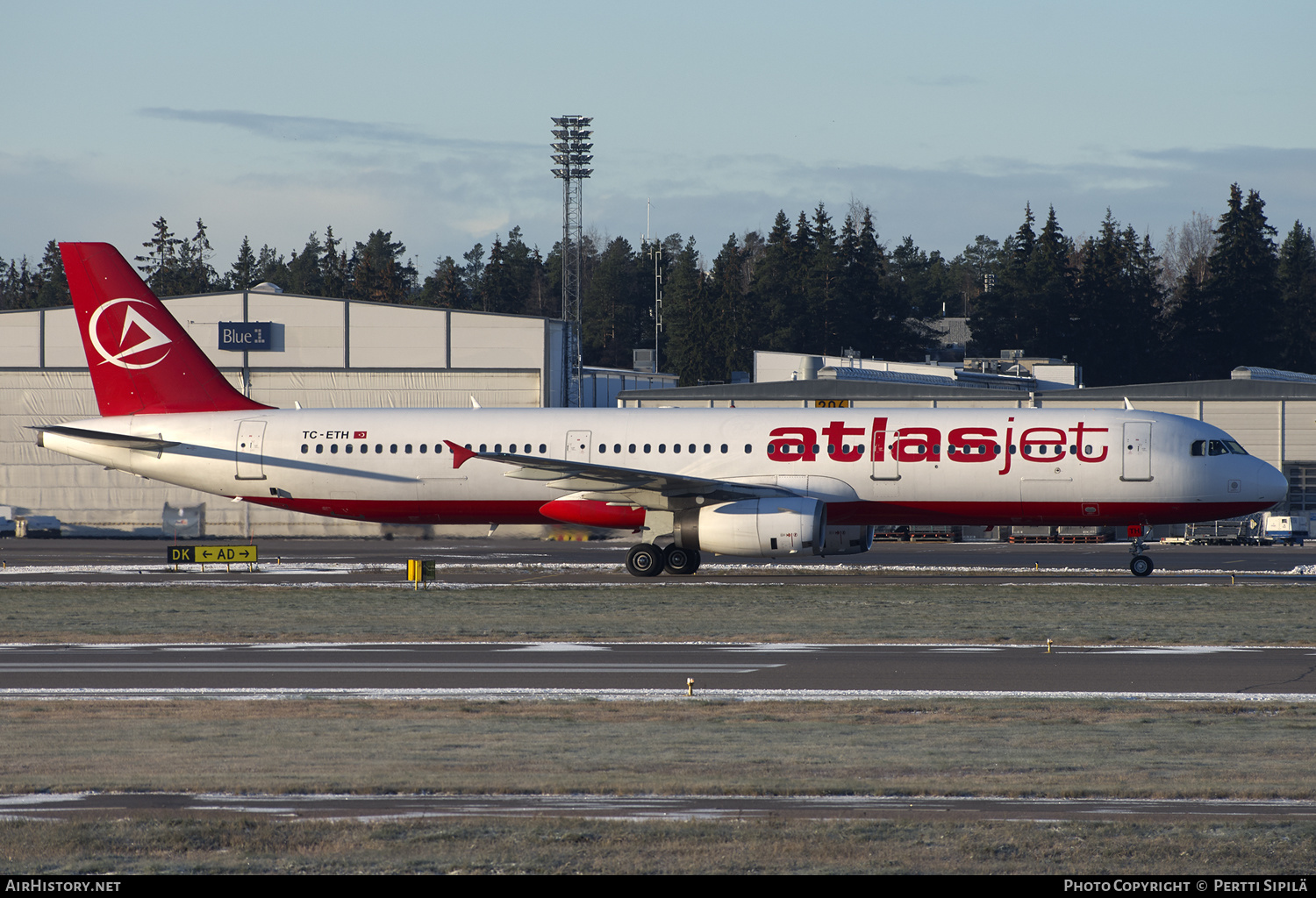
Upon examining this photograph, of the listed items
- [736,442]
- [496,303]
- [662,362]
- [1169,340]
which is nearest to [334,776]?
[736,442]

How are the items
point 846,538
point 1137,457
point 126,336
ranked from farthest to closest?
point 126,336, point 846,538, point 1137,457

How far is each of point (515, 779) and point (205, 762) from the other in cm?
307

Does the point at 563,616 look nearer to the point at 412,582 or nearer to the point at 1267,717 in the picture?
the point at 412,582

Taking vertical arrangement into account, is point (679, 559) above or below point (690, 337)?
below

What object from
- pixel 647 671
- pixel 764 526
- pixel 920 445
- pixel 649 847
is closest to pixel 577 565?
pixel 764 526

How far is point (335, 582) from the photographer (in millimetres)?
34594

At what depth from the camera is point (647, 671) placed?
63.6ft

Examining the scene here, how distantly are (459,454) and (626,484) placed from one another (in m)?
4.94

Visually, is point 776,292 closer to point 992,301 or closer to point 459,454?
point 992,301

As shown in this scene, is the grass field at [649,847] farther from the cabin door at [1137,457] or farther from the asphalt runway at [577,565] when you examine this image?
the cabin door at [1137,457]

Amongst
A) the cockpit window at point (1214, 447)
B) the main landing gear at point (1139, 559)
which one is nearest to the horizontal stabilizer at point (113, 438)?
the main landing gear at point (1139, 559)

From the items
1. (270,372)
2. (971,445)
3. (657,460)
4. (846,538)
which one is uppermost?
(270,372)

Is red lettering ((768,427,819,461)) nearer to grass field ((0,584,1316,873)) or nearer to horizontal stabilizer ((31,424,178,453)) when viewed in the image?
grass field ((0,584,1316,873))

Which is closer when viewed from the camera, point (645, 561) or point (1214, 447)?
point (1214, 447)
